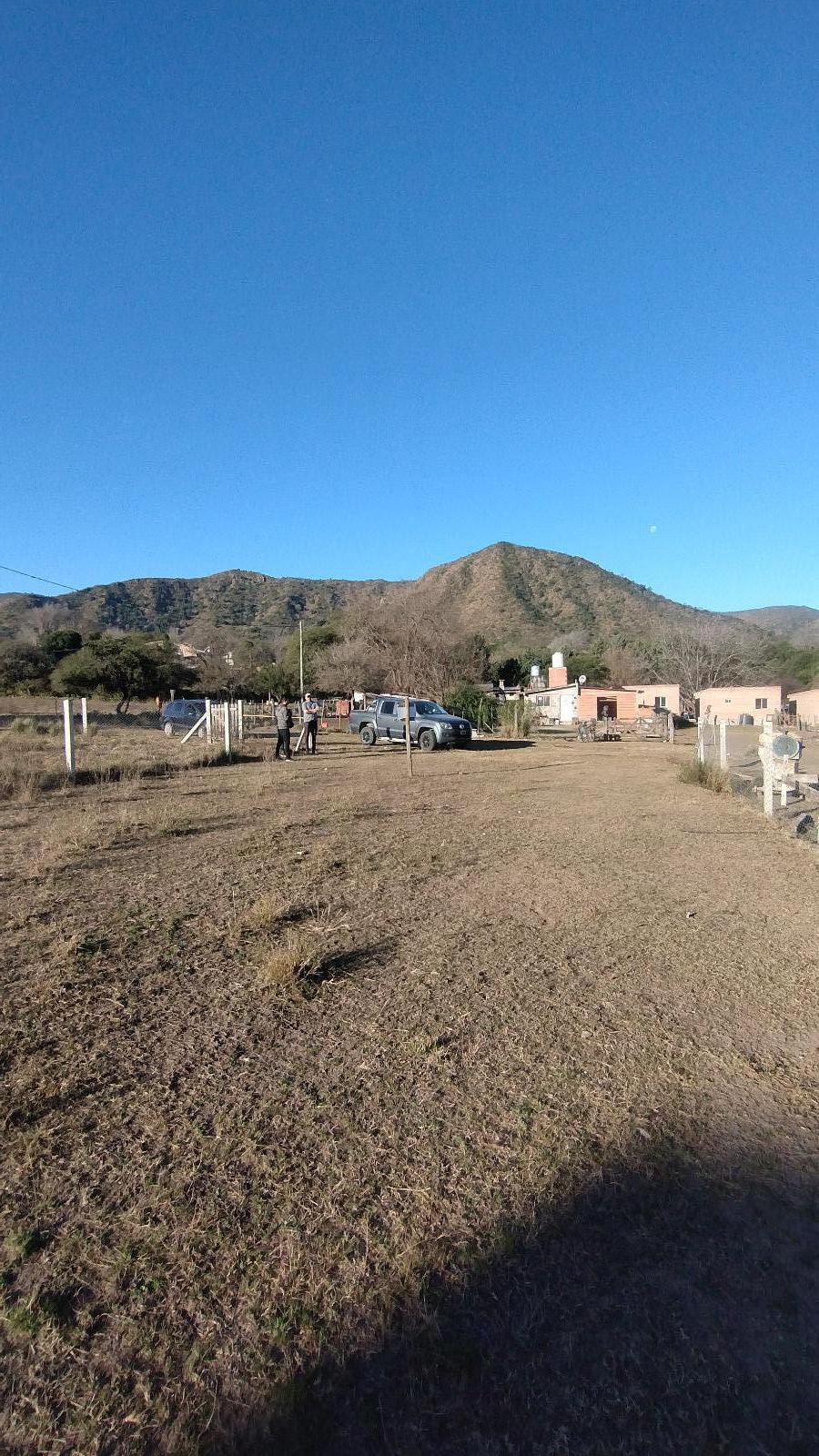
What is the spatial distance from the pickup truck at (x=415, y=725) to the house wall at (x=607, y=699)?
1081 inches

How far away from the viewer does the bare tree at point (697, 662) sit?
75500mm

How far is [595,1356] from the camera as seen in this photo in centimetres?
193

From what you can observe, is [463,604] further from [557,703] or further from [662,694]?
[557,703]

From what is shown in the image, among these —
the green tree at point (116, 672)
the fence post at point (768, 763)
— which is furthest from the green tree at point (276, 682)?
the fence post at point (768, 763)

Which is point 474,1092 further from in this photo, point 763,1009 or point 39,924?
point 39,924

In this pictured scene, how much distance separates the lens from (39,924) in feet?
16.6

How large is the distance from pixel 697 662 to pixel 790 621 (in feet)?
401

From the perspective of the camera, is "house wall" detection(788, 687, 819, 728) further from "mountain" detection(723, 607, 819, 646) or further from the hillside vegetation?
"mountain" detection(723, 607, 819, 646)

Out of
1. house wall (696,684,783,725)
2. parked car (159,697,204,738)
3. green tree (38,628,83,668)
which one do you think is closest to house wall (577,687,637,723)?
house wall (696,684,783,725)

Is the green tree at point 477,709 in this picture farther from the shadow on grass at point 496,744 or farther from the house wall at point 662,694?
the house wall at point 662,694

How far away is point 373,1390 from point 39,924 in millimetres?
4083

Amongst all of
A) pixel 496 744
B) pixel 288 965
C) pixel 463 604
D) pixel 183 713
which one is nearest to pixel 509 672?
pixel 183 713

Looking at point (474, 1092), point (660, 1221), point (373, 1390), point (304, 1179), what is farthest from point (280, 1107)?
point (660, 1221)

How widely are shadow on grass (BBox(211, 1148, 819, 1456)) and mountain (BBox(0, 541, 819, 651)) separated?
91466 mm
